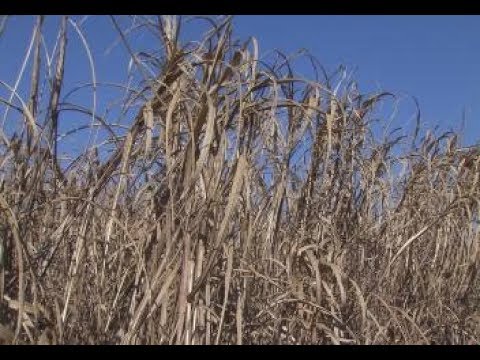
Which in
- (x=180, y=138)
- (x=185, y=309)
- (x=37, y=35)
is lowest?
(x=185, y=309)

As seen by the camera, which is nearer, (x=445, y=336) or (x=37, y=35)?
(x=37, y=35)

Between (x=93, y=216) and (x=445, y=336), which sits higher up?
(x=93, y=216)

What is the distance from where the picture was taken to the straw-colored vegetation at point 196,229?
1.42 m

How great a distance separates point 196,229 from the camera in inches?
57.3

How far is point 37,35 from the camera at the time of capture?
1518 millimetres

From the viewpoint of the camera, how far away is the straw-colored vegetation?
1416 millimetres

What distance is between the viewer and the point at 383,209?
102 inches
